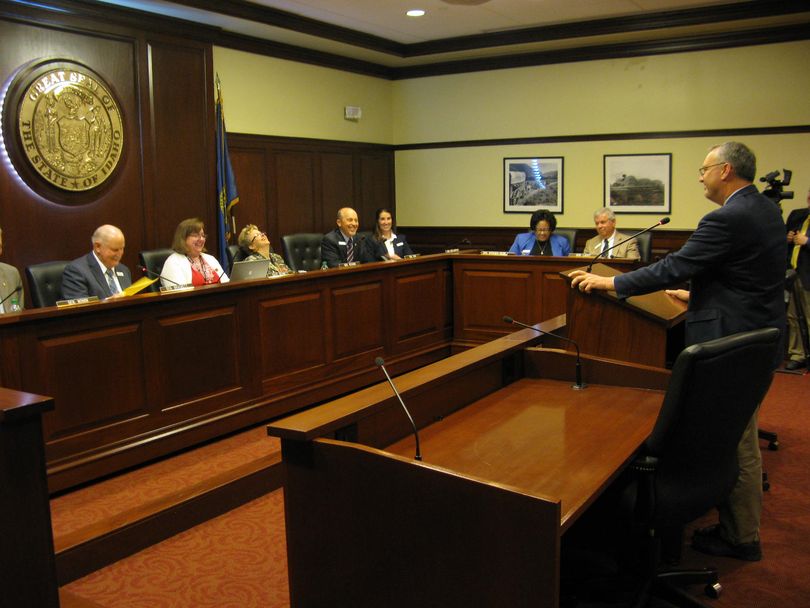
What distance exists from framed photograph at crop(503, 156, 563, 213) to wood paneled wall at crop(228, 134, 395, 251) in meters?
1.55

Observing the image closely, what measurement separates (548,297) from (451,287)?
0.89 metres

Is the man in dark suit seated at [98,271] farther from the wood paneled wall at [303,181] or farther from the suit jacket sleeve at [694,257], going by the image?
the suit jacket sleeve at [694,257]

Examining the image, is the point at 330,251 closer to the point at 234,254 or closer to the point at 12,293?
the point at 234,254

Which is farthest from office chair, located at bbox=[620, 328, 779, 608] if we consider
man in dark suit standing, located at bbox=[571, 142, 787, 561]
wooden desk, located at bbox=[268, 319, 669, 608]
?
man in dark suit standing, located at bbox=[571, 142, 787, 561]

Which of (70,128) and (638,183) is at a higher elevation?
(70,128)

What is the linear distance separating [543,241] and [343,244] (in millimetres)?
1776

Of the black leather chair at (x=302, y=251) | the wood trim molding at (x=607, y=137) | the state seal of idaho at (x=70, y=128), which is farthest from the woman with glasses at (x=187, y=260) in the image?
the wood trim molding at (x=607, y=137)

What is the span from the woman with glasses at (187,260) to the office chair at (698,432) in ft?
11.7

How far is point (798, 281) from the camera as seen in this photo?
6305 mm

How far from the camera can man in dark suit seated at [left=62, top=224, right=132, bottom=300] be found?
4488 millimetres

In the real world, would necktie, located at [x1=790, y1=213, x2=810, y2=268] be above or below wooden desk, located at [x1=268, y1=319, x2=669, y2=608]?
above

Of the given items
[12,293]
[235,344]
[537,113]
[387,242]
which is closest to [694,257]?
[235,344]

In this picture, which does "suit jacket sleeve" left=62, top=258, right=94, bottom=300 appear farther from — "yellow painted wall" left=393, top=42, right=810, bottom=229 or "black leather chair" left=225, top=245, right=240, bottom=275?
"yellow painted wall" left=393, top=42, right=810, bottom=229

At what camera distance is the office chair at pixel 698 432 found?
2174 millimetres
